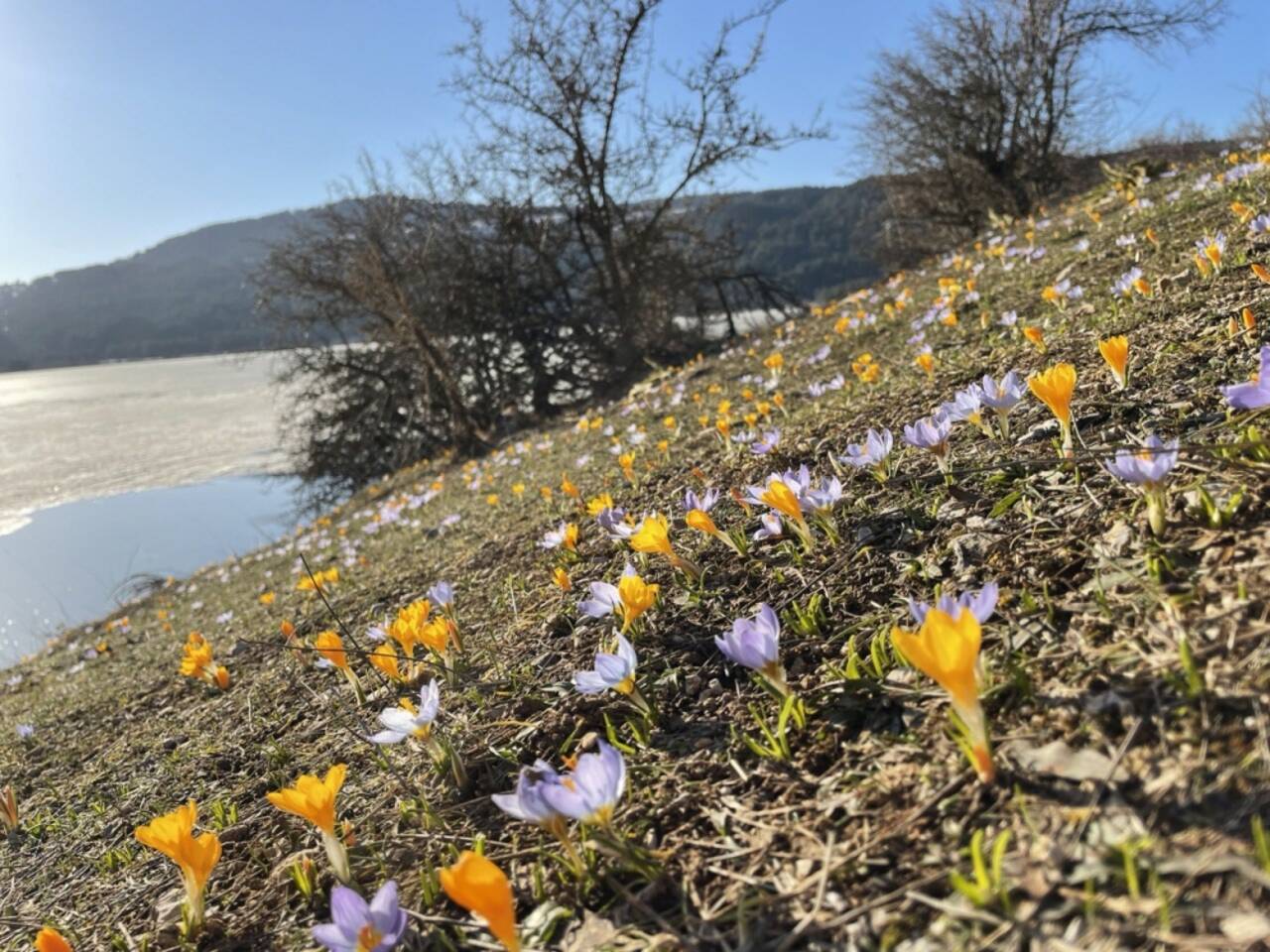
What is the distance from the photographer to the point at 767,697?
1432mm

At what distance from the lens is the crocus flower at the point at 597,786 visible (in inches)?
43.5

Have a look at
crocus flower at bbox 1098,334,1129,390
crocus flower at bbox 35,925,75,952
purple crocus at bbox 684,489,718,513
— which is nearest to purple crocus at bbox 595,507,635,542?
purple crocus at bbox 684,489,718,513

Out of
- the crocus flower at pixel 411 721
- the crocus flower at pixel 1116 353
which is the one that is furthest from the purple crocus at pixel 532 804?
A: the crocus flower at pixel 1116 353

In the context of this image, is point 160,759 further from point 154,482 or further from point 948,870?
point 154,482

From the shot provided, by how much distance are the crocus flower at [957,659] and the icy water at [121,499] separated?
9634mm

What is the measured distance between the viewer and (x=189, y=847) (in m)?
1.35

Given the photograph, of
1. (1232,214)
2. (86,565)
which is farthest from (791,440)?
(86,565)

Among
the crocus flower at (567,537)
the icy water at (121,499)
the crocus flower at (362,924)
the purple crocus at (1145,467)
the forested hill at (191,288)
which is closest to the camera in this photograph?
the crocus flower at (362,924)

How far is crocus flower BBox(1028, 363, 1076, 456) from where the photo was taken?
1.63 meters

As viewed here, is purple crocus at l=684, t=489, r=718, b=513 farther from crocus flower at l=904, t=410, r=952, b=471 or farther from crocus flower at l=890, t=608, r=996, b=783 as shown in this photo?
crocus flower at l=890, t=608, r=996, b=783

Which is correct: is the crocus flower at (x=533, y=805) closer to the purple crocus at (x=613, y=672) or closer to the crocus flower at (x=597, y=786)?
the crocus flower at (x=597, y=786)

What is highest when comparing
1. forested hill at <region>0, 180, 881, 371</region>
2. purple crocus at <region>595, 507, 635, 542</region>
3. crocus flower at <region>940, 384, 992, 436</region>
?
forested hill at <region>0, 180, 881, 371</region>

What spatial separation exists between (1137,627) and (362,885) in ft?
4.61

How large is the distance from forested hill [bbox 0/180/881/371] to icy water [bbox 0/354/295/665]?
45.9 feet
